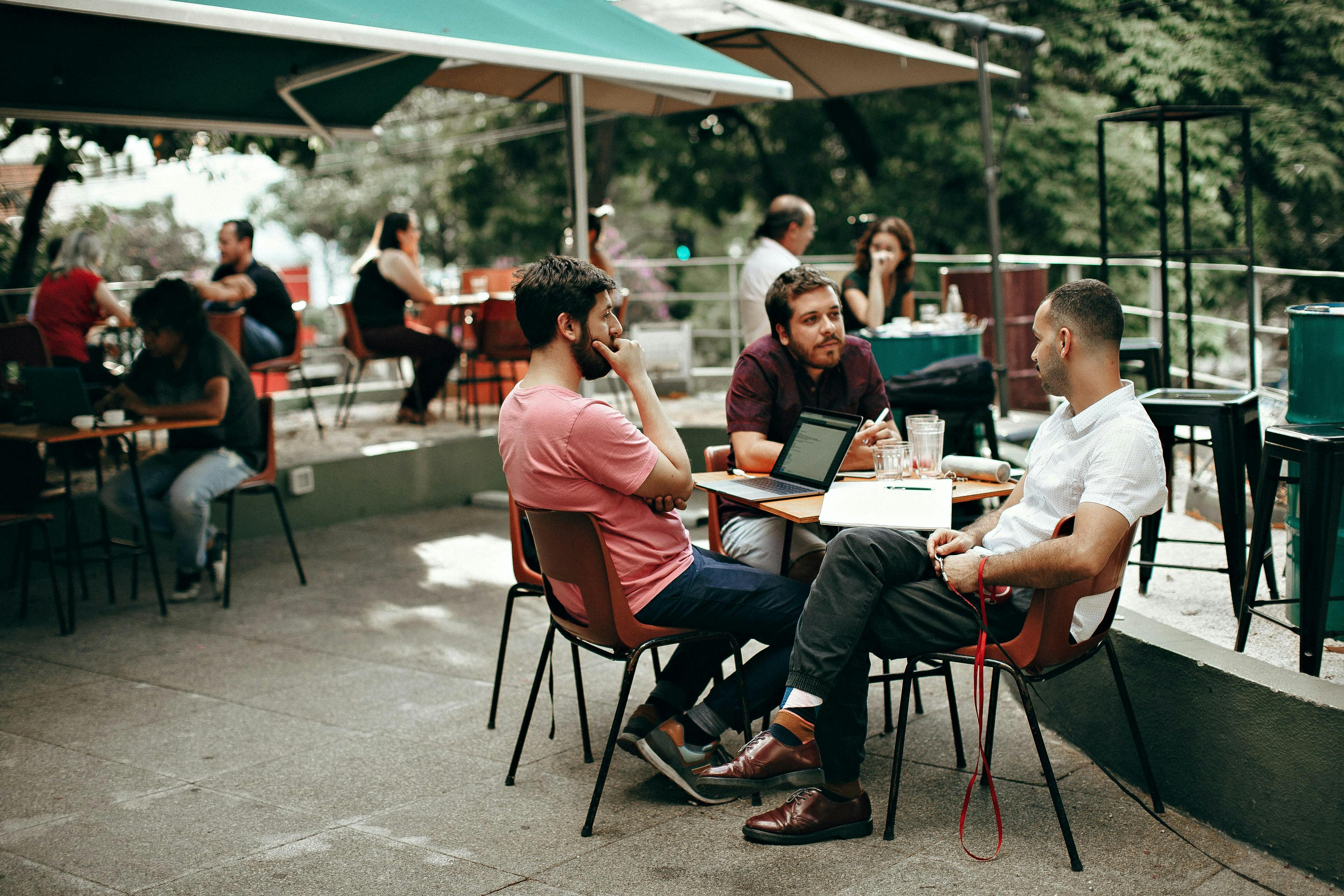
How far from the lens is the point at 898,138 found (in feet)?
49.1

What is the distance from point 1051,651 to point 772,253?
349 centimetres

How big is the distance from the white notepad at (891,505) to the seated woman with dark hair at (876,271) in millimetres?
3302

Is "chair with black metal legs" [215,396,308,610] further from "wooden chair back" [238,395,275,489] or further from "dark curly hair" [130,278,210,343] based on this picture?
"dark curly hair" [130,278,210,343]

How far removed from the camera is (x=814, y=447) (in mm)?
3648

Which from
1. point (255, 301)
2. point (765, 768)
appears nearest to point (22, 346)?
point (255, 301)

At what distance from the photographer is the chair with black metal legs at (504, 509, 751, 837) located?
3.07m

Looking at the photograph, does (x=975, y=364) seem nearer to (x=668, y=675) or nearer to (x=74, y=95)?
(x=668, y=675)

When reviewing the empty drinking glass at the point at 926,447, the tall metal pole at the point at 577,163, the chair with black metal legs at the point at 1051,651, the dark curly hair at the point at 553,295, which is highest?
the tall metal pole at the point at 577,163

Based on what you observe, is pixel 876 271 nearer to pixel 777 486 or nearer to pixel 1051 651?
pixel 777 486

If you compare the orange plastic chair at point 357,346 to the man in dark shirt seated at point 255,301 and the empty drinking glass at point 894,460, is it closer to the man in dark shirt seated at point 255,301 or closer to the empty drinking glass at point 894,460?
the man in dark shirt seated at point 255,301

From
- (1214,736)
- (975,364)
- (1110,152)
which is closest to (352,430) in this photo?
(975,364)

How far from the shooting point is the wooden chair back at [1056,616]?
2.87 m

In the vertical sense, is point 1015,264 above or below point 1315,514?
above

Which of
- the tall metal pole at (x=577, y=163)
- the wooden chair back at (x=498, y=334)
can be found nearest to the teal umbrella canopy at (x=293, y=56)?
the tall metal pole at (x=577, y=163)
